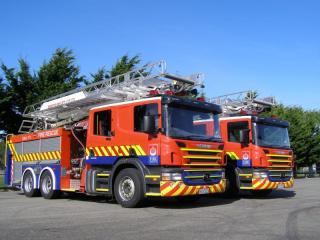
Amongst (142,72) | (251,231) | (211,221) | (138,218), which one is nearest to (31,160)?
(142,72)

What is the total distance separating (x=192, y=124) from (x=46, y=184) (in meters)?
6.03

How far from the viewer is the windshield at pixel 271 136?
13992 millimetres

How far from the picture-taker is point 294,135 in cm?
3631

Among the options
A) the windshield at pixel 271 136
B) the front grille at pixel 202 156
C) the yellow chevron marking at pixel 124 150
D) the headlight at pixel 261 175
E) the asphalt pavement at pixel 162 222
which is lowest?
the asphalt pavement at pixel 162 222

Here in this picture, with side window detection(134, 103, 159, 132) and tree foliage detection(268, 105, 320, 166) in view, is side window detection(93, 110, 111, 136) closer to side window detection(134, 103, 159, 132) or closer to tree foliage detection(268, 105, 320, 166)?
side window detection(134, 103, 159, 132)

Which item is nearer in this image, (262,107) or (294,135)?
(262,107)

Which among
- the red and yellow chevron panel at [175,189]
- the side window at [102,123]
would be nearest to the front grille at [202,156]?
the red and yellow chevron panel at [175,189]

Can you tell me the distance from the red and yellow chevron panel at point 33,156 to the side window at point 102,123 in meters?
2.32

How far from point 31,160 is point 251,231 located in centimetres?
1007

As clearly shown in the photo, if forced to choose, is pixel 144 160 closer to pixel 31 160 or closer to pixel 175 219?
pixel 175 219

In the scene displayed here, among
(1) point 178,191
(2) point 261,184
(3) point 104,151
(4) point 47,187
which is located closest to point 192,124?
(1) point 178,191

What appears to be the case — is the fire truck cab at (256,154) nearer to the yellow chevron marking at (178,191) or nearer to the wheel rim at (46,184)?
the yellow chevron marking at (178,191)

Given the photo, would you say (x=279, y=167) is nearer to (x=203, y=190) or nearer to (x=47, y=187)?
(x=203, y=190)

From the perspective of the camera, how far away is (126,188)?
37.1 ft
